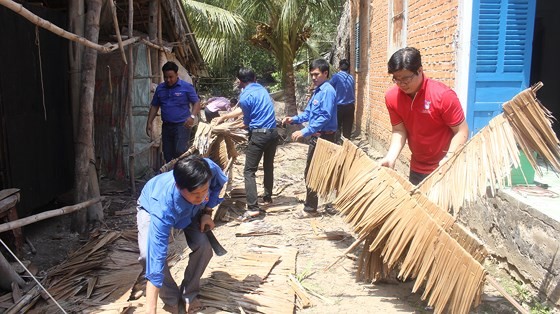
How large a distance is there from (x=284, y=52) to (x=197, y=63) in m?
2.90

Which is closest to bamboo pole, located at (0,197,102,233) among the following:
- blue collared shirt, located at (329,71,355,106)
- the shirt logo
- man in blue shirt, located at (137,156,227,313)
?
man in blue shirt, located at (137,156,227,313)

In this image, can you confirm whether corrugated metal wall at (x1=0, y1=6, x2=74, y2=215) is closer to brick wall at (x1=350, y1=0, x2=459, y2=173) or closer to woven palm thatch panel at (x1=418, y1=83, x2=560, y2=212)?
woven palm thatch panel at (x1=418, y1=83, x2=560, y2=212)

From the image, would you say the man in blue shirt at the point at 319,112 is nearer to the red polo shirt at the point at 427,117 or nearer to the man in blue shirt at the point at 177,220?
the red polo shirt at the point at 427,117

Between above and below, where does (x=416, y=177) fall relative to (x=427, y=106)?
below

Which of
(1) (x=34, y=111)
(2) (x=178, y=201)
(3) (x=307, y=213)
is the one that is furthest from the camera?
(3) (x=307, y=213)

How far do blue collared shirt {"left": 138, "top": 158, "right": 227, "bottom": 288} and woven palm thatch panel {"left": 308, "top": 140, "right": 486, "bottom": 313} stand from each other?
101 cm

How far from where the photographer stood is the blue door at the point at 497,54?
4.46 meters

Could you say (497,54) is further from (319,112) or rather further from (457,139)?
(319,112)

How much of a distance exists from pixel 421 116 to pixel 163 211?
1901 mm

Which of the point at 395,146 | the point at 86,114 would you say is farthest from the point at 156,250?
the point at 86,114

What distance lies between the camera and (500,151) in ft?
9.62

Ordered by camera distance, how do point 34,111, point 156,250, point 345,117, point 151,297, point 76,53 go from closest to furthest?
point 151,297 < point 156,250 < point 34,111 < point 76,53 < point 345,117

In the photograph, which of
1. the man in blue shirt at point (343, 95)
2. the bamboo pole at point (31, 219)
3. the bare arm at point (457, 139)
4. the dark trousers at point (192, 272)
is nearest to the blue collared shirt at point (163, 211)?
the dark trousers at point (192, 272)

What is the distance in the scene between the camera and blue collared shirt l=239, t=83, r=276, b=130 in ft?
19.3
